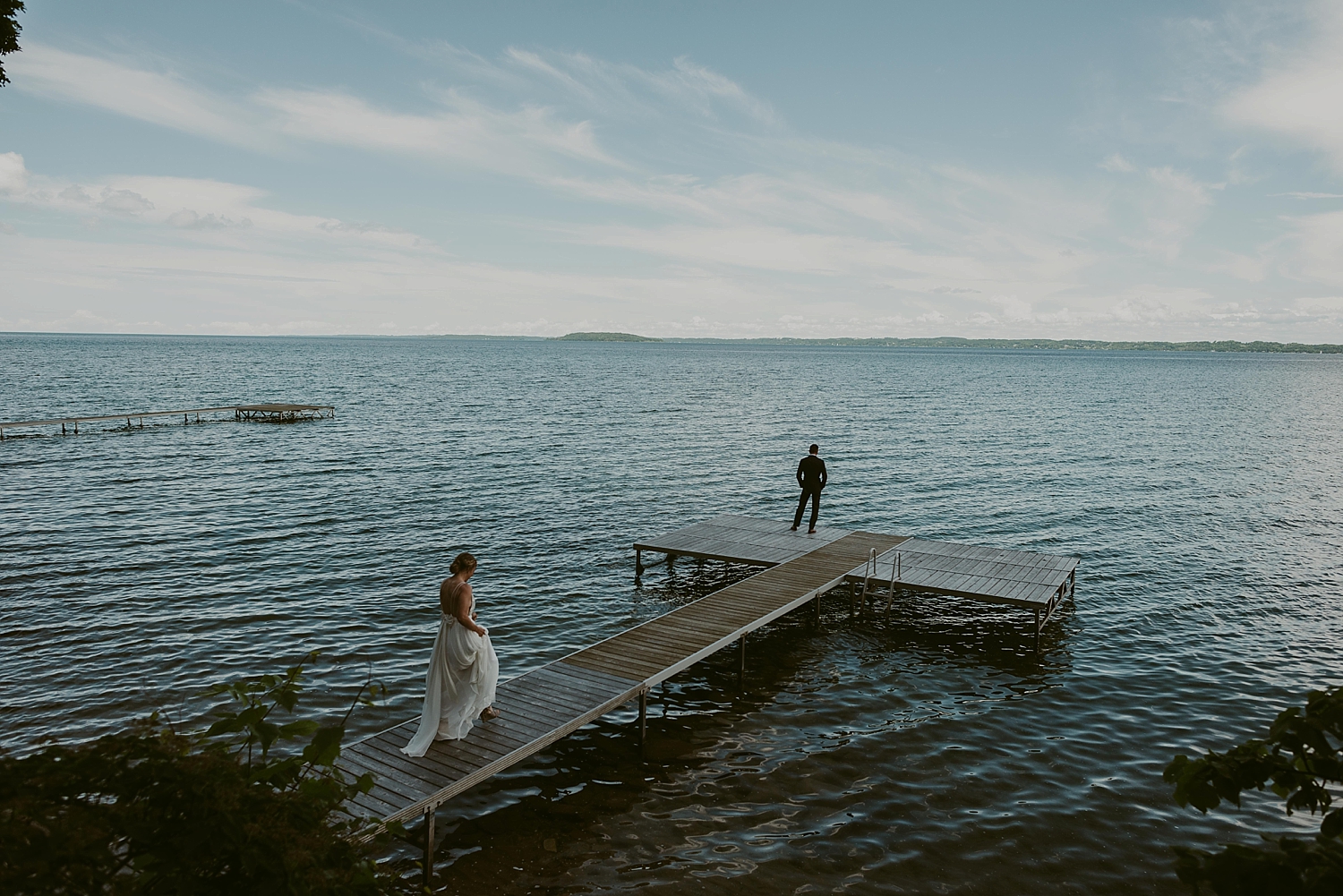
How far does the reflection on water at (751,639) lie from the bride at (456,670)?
1.23m

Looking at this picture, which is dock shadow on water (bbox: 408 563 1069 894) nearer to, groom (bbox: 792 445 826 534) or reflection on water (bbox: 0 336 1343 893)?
reflection on water (bbox: 0 336 1343 893)

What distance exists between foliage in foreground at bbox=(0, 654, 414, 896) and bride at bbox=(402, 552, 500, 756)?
267 inches

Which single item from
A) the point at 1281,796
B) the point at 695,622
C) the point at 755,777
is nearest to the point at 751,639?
the point at 695,622

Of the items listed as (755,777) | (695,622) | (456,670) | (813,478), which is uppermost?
(813,478)

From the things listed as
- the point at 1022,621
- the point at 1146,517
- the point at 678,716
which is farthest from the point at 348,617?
the point at 1146,517

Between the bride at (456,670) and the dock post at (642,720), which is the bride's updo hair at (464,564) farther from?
the dock post at (642,720)

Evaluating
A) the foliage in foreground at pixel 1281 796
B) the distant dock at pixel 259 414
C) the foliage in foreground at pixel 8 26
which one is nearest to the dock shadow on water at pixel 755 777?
the foliage in foreground at pixel 1281 796

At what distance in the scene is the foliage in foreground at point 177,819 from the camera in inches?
109

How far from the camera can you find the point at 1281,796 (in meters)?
3.85

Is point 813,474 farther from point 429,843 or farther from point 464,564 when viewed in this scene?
point 429,843

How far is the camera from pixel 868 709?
1477 centimetres

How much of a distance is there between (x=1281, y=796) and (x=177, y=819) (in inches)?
184

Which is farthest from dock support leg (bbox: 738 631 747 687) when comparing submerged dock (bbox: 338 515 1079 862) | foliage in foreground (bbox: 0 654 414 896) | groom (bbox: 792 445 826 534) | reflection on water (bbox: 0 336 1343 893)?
foliage in foreground (bbox: 0 654 414 896)

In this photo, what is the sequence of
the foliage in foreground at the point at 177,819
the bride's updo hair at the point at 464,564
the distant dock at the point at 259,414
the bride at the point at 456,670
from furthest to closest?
1. the distant dock at the point at 259,414
2. the bride at the point at 456,670
3. the bride's updo hair at the point at 464,564
4. the foliage in foreground at the point at 177,819
